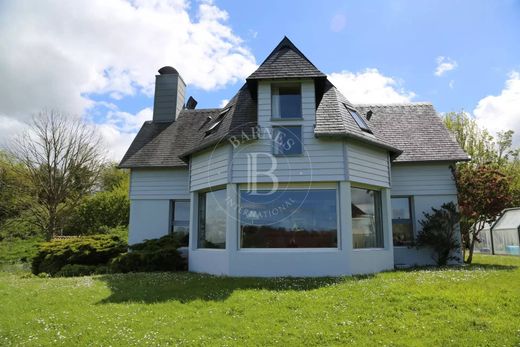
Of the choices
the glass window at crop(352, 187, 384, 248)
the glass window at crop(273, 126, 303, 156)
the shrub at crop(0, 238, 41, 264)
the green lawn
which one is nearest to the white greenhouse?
the glass window at crop(352, 187, 384, 248)

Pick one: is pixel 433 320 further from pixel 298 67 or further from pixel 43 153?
pixel 43 153

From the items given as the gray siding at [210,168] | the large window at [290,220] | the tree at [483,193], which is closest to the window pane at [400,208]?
the tree at [483,193]

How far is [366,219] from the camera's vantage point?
11617 millimetres

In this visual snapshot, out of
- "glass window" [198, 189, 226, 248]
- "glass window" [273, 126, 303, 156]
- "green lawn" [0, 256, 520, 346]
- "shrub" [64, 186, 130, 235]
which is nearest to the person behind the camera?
"green lawn" [0, 256, 520, 346]

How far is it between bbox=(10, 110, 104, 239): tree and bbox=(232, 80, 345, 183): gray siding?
778 inches

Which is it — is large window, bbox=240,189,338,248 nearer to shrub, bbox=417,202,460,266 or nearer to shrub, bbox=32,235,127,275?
shrub, bbox=417,202,460,266

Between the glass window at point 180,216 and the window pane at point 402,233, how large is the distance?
8266 millimetres

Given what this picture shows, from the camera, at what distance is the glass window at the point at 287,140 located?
11047 mm

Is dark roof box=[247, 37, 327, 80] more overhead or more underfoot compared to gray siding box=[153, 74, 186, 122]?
more underfoot

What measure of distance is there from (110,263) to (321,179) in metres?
8.58

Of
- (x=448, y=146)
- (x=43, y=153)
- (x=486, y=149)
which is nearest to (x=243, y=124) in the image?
(x=448, y=146)

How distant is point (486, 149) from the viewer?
30.2m

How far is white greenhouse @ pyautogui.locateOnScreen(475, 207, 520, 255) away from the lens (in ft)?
74.9

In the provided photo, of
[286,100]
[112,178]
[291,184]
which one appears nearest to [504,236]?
[291,184]
